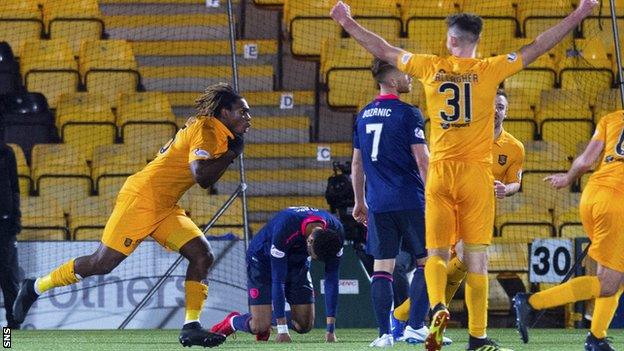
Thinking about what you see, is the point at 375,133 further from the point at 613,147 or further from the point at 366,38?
the point at 613,147

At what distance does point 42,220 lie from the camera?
50.9 ft

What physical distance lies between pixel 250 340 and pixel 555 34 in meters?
4.40

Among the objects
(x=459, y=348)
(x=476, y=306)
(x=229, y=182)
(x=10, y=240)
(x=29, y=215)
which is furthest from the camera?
(x=229, y=182)

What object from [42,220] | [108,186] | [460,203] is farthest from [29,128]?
[460,203]

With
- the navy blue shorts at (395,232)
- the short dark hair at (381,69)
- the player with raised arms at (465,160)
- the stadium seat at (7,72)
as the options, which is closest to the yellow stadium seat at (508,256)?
the navy blue shorts at (395,232)

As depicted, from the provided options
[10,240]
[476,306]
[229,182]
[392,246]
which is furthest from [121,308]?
[476,306]

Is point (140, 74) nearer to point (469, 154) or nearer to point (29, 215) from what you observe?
point (29, 215)

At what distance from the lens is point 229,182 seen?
55.6 feet

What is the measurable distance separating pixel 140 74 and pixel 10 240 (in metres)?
4.59

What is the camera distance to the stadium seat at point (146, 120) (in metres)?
16.5

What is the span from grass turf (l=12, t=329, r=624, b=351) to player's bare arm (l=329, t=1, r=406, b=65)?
219 cm

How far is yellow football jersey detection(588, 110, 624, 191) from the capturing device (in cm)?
926

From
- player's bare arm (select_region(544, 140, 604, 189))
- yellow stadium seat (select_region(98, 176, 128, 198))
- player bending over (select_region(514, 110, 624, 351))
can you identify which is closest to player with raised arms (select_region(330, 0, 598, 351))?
player's bare arm (select_region(544, 140, 604, 189))

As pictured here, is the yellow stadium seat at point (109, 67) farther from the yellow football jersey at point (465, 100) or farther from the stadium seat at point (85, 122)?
the yellow football jersey at point (465, 100)
